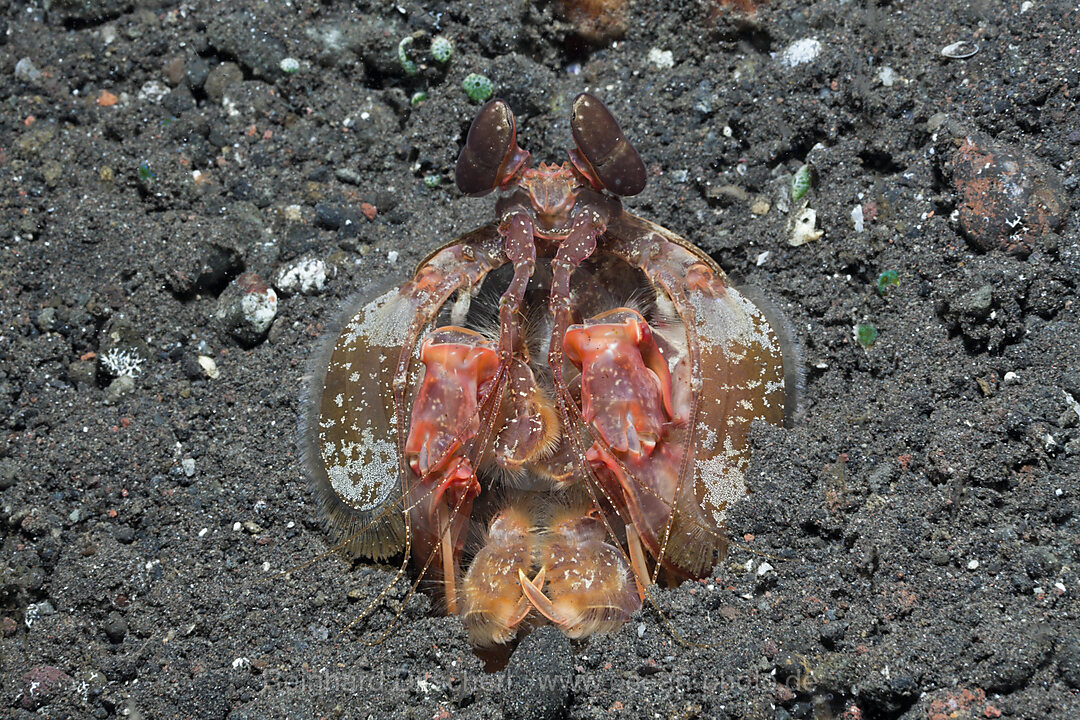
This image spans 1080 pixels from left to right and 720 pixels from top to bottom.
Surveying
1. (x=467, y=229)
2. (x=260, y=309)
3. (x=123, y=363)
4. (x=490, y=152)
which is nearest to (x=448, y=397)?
(x=490, y=152)

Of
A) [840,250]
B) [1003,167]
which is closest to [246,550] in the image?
[840,250]

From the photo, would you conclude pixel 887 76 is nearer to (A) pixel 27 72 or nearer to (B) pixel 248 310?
(B) pixel 248 310

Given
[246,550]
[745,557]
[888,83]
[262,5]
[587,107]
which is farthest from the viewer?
[262,5]

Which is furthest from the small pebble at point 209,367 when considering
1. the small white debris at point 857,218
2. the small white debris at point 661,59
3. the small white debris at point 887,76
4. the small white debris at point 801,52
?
the small white debris at point 887,76

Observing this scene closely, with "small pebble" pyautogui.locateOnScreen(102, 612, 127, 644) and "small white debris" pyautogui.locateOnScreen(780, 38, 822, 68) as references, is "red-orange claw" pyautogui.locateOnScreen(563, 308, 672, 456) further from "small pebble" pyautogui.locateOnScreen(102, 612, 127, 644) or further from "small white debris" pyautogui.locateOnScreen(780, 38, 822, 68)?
"small pebble" pyautogui.locateOnScreen(102, 612, 127, 644)

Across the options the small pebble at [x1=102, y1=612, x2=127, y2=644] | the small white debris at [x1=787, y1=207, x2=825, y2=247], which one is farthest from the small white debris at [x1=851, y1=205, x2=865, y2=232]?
the small pebble at [x1=102, y1=612, x2=127, y2=644]

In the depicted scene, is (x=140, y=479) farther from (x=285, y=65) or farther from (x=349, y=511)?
(x=285, y=65)

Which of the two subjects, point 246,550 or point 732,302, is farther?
point 246,550
